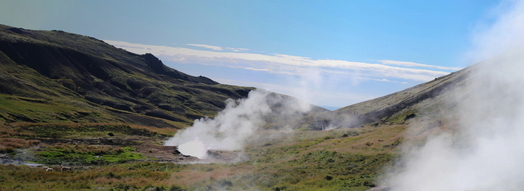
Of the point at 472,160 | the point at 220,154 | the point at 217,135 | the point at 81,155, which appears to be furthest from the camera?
the point at 217,135

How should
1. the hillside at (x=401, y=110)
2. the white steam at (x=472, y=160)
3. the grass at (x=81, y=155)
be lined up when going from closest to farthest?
1. the white steam at (x=472, y=160)
2. the grass at (x=81, y=155)
3. the hillside at (x=401, y=110)

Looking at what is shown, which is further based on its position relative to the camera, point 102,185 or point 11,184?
point 102,185

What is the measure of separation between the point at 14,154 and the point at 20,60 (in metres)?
185

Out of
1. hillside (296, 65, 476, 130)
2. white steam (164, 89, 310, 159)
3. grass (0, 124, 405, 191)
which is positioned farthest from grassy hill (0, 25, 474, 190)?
white steam (164, 89, 310, 159)

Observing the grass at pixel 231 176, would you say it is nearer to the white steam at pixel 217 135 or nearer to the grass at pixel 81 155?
the grass at pixel 81 155

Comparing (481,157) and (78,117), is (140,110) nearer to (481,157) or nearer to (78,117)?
(78,117)

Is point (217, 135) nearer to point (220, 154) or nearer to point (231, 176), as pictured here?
point (220, 154)

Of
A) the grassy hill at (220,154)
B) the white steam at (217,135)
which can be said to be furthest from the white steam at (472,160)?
the white steam at (217,135)

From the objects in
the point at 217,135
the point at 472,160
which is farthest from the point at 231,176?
the point at 217,135

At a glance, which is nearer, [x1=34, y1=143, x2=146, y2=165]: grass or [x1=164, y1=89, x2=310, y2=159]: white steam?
[x1=34, y1=143, x2=146, y2=165]: grass

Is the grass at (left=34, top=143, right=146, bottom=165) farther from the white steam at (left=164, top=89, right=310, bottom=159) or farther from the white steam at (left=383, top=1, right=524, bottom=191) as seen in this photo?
the white steam at (left=383, top=1, right=524, bottom=191)

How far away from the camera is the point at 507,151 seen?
2459 cm

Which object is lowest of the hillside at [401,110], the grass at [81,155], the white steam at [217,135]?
the grass at [81,155]

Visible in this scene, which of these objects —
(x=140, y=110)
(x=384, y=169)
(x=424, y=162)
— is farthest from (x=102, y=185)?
(x=140, y=110)
